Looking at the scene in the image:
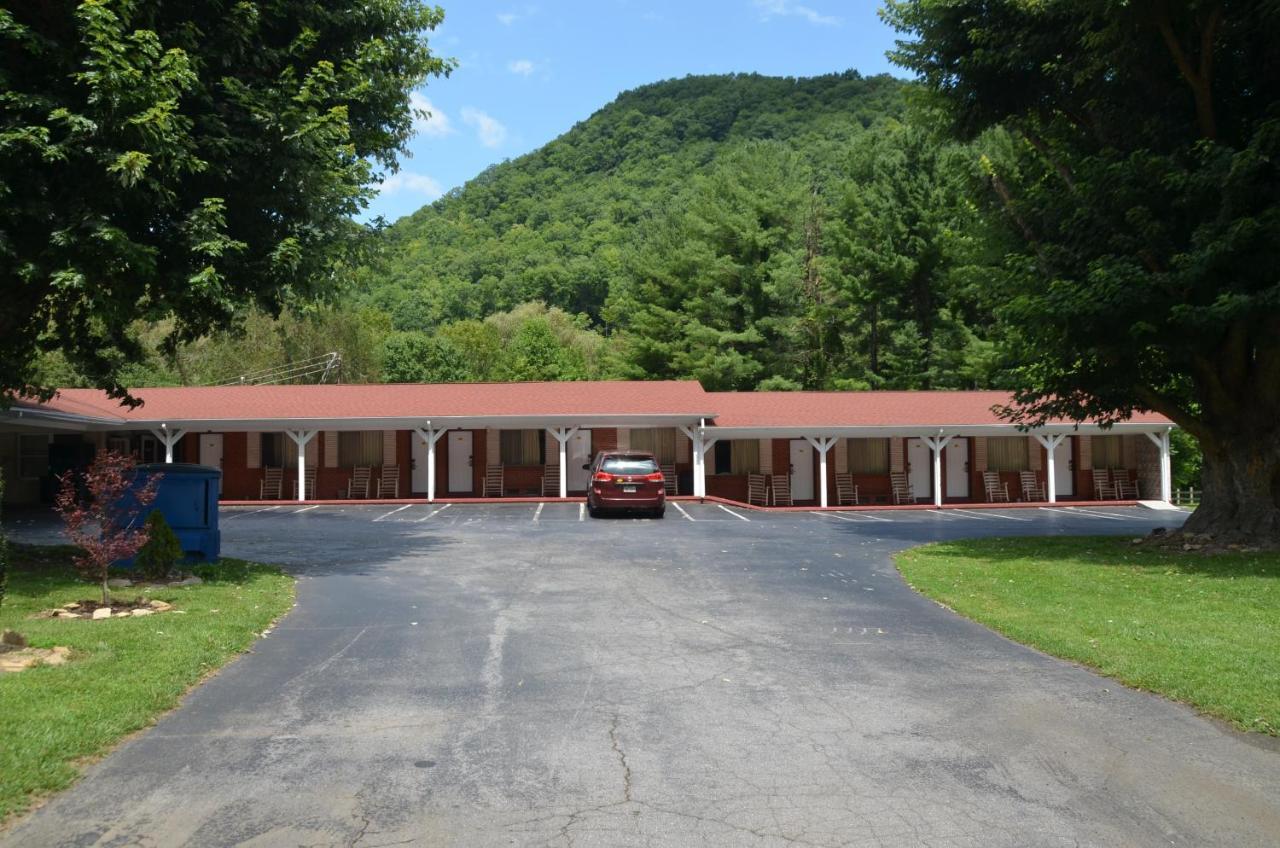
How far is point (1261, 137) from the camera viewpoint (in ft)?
44.9

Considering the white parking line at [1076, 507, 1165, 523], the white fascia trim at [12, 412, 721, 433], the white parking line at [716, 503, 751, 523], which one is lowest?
the white parking line at [1076, 507, 1165, 523]

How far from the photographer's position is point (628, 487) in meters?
22.3

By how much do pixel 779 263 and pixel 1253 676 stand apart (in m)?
40.9

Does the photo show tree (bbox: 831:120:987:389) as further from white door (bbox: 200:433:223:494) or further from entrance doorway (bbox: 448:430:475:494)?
white door (bbox: 200:433:223:494)

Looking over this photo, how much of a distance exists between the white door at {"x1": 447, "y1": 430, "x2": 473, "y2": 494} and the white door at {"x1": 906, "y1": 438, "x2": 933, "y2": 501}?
46.9 ft

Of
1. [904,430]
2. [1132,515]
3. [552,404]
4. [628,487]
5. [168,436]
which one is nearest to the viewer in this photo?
[628,487]

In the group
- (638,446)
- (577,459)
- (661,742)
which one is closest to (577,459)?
(577,459)

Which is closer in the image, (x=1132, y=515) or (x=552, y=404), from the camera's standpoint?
(x=1132, y=515)

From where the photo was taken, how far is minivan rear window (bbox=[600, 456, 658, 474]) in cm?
2256

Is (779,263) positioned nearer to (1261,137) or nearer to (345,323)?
(345,323)

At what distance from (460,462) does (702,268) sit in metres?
21.3

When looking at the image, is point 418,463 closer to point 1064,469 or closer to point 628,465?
point 628,465

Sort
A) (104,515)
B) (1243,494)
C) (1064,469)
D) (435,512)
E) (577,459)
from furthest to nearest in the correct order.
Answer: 1. (1064,469)
2. (577,459)
3. (435,512)
4. (1243,494)
5. (104,515)

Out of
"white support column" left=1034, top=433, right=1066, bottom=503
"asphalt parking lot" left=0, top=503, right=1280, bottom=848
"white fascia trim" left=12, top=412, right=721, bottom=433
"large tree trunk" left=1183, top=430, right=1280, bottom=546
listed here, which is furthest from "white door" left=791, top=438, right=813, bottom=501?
"asphalt parking lot" left=0, top=503, right=1280, bottom=848
